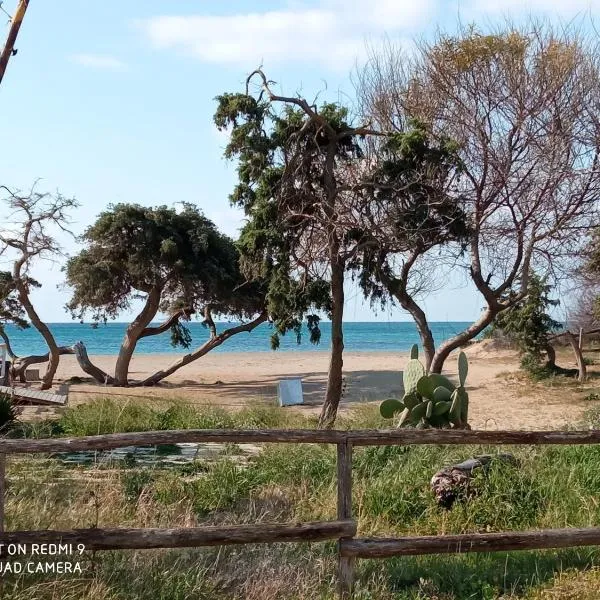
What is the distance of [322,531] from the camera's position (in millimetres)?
4988

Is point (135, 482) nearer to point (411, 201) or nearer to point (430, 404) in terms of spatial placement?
point (430, 404)

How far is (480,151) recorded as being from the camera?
15.8 meters

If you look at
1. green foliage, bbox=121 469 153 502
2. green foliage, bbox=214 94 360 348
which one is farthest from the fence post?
green foliage, bbox=214 94 360 348

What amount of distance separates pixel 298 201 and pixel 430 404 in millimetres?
5618

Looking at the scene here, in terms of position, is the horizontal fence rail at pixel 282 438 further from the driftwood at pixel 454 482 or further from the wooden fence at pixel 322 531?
the driftwood at pixel 454 482

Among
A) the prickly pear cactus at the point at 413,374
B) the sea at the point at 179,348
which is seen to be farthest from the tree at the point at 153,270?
the sea at the point at 179,348

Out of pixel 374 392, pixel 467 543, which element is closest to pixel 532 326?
pixel 374 392

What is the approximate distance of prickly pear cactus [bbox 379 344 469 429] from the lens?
973 cm

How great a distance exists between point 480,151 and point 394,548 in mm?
12030

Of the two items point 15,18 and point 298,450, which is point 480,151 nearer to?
point 298,450

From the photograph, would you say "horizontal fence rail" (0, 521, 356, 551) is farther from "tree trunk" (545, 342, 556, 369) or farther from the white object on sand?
"tree trunk" (545, 342, 556, 369)

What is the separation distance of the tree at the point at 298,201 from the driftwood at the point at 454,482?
6.24m

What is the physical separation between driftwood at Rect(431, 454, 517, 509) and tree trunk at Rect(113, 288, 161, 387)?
1928cm

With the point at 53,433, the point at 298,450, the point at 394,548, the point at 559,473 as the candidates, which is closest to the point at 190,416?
the point at 53,433
